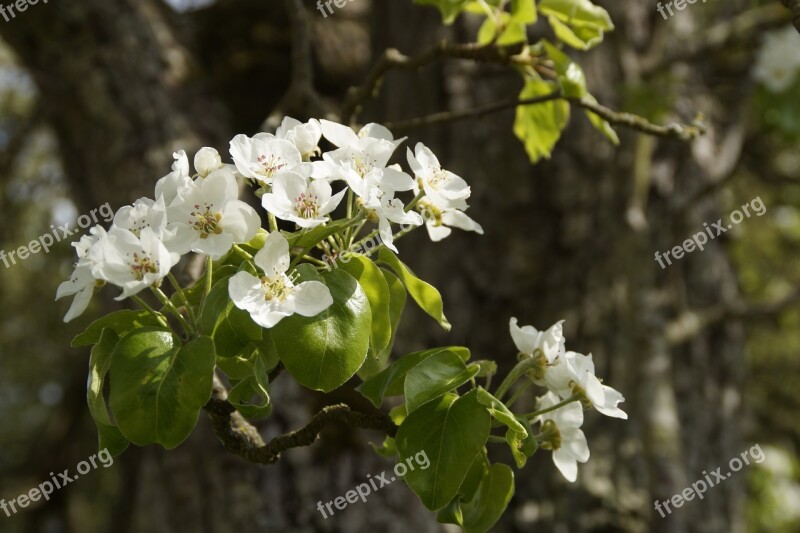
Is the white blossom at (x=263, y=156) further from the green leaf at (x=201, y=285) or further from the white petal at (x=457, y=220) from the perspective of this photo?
the white petal at (x=457, y=220)

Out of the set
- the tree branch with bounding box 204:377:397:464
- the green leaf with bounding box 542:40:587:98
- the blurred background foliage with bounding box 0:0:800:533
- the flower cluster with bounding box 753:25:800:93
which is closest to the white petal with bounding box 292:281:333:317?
the tree branch with bounding box 204:377:397:464

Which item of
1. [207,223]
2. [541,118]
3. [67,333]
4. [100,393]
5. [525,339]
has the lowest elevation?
[67,333]

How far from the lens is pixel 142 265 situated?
0.85 metres

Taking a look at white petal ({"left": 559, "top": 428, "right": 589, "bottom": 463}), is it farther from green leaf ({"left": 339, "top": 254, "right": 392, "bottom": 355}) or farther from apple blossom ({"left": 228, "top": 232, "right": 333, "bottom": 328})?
apple blossom ({"left": 228, "top": 232, "right": 333, "bottom": 328})

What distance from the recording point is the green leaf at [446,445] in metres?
0.87

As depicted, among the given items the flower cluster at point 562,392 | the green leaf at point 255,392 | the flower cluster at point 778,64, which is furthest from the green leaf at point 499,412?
the flower cluster at point 778,64

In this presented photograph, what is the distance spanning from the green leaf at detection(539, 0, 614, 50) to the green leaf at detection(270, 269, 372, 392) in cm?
80

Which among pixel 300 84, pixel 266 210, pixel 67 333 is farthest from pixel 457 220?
pixel 67 333

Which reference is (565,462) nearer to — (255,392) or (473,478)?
(473,478)

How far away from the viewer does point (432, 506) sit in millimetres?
871

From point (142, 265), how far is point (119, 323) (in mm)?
118

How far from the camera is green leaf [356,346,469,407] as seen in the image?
94 centimetres

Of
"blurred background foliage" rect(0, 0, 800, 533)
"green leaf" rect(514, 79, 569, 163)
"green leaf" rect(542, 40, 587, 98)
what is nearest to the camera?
"green leaf" rect(542, 40, 587, 98)

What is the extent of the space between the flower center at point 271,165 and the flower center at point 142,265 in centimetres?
18
